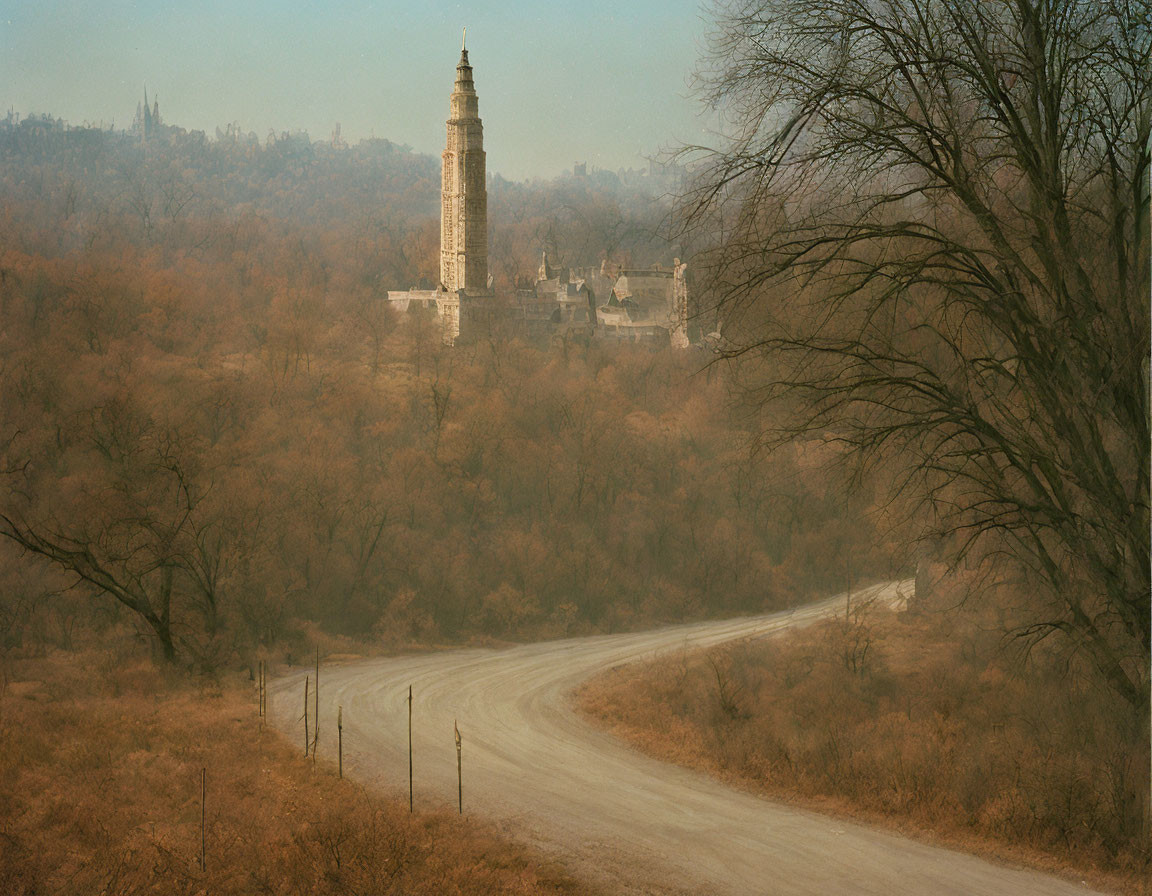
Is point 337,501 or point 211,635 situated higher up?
point 337,501

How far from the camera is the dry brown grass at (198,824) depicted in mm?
7871

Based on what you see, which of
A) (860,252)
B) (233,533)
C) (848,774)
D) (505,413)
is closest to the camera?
(848,774)

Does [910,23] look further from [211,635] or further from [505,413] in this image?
[505,413]

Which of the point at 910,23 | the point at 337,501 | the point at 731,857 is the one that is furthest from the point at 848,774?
the point at 337,501

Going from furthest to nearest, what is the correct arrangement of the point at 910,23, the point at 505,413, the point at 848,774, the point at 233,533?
1. the point at 505,413
2. the point at 233,533
3. the point at 848,774
4. the point at 910,23

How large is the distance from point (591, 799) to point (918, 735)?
4.02 m

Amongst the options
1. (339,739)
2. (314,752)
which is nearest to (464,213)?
(314,752)

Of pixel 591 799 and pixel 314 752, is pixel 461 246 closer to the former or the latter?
pixel 314 752

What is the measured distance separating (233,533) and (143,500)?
1.81 metres

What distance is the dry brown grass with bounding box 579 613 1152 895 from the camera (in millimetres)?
A: 8680

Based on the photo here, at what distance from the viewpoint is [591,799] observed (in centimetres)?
A: 1030

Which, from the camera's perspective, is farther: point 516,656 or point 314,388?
point 314,388

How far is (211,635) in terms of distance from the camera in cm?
1655

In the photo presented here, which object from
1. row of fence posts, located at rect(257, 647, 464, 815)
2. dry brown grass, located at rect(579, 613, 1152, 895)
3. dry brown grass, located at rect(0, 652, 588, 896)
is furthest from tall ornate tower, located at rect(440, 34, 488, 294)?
dry brown grass, located at rect(0, 652, 588, 896)
